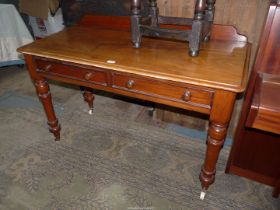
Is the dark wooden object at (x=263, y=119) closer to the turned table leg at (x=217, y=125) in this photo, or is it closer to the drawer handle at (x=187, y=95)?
the turned table leg at (x=217, y=125)

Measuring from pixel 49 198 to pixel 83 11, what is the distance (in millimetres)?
1552

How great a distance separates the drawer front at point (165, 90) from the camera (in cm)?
109

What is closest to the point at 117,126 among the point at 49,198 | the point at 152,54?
the point at 49,198

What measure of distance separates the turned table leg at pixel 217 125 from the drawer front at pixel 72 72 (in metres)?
0.63

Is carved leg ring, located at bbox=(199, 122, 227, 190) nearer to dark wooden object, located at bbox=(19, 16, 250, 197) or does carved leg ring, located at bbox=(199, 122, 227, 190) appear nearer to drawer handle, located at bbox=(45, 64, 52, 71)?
dark wooden object, located at bbox=(19, 16, 250, 197)

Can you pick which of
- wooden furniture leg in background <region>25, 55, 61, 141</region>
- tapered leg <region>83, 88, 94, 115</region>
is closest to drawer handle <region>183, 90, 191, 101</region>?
wooden furniture leg in background <region>25, 55, 61, 141</region>

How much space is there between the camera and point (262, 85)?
1.07 meters

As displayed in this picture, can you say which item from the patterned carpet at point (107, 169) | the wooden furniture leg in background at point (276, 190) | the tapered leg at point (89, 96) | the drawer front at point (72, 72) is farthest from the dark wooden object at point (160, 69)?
the tapered leg at point (89, 96)

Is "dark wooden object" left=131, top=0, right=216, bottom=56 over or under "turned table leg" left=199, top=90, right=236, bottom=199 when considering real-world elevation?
over

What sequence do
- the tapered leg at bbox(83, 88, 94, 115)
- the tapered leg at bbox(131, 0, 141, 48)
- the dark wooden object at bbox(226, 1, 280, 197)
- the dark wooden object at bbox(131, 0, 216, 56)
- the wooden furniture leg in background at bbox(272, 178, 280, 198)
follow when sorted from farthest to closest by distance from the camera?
the tapered leg at bbox(83, 88, 94, 115) → the wooden furniture leg in background at bbox(272, 178, 280, 198) → the tapered leg at bbox(131, 0, 141, 48) → the dark wooden object at bbox(131, 0, 216, 56) → the dark wooden object at bbox(226, 1, 280, 197)

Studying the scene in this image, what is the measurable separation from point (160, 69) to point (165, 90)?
0.37 ft

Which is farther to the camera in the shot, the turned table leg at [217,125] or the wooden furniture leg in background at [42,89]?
the wooden furniture leg in background at [42,89]

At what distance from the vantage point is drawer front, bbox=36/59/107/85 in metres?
1.31

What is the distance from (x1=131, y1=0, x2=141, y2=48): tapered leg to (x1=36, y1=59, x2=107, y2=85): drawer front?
30cm
